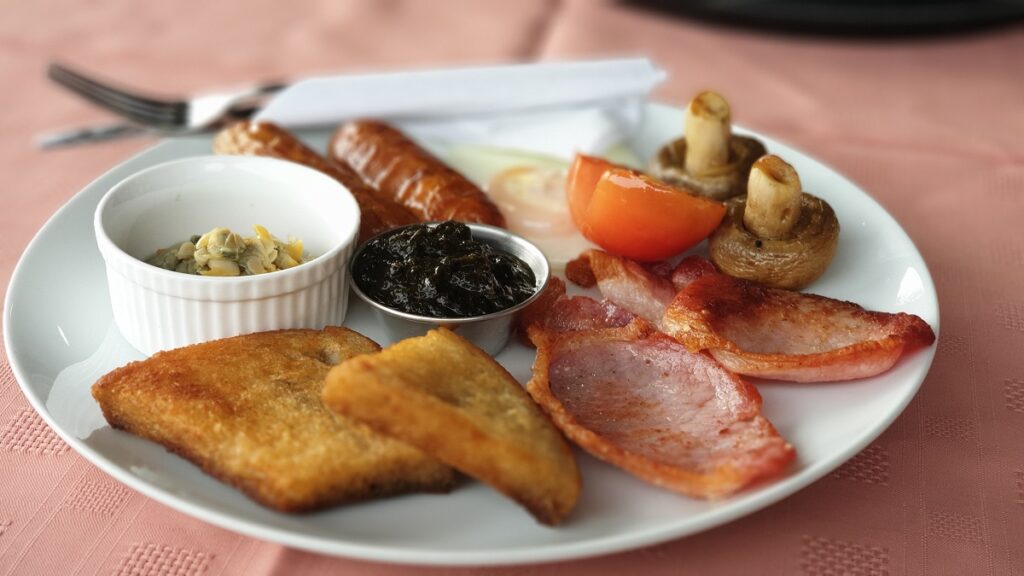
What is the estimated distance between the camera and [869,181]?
4.30 meters

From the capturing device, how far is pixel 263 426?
2.32m

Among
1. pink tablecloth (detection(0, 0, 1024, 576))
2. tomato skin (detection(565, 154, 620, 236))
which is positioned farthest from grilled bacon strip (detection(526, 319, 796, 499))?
tomato skin (detection(565, 154, 620, 236))

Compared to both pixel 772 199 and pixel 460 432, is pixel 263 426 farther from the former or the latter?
pixel 772 199

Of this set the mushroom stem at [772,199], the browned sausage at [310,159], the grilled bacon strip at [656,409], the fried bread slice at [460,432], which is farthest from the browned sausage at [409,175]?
the fried bread slice at [460,432]

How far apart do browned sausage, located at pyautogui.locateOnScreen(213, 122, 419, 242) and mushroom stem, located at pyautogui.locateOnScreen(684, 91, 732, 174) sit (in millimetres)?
987

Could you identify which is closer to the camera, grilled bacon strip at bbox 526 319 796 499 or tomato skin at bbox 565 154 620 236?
grilled bacon strip at bbox 526 319 796 499

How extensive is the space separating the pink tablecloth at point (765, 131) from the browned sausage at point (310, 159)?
73 cm

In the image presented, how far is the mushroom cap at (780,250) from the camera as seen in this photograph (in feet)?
10.2

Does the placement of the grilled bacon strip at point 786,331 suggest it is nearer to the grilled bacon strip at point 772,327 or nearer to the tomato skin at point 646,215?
the grilled bacon strip at point 772,327

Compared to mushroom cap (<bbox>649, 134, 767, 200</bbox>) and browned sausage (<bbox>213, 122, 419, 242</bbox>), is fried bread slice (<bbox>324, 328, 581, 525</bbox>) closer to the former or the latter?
browned sausage (<bbox>213, 122, 419, 242</bbox>)

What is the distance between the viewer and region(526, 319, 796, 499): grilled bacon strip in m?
2.30

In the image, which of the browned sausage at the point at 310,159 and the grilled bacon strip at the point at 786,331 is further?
the browned sausage at the point at 310,159

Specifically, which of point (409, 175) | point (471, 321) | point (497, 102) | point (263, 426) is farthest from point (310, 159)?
point (263, 426)

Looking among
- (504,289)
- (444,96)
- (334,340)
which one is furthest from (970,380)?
(444,96)
